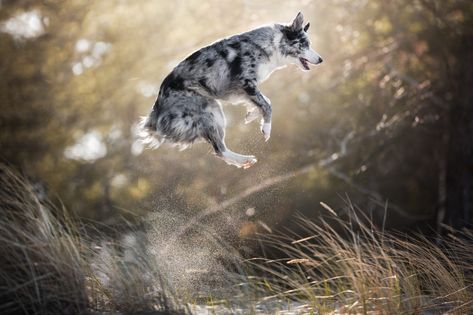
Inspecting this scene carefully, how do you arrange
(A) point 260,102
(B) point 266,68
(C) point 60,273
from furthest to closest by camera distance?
(B) point 266,68, (A) point 260,102, (C) point 60,273

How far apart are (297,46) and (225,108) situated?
28.0 feet

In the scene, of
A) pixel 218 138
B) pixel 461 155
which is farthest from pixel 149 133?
pixel 461 155

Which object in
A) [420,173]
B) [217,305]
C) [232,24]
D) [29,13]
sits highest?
[29,13]

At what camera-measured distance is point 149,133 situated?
261 inches

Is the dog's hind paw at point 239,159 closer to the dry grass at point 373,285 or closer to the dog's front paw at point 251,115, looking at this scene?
the dog's front paw at point 251,115

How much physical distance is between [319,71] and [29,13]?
6.47 m

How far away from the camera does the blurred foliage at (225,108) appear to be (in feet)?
46.2

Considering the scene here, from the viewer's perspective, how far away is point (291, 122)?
1568 centimetres

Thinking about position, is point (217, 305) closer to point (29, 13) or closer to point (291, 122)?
point (291, 122)

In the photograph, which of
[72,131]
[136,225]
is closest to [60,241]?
[136,225]

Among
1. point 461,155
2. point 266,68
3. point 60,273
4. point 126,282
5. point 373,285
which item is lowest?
point 461,155

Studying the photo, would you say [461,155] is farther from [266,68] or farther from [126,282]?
[126,282]

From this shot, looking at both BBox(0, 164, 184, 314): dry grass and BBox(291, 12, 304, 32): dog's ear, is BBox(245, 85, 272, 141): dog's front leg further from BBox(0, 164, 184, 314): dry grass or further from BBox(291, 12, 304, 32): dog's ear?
BBox(0, 164, 184, 314): dry grass

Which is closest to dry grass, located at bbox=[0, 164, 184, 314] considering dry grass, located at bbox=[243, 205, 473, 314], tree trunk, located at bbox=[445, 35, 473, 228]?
dry grass, located at bbox=[243, 205, 473, 314]
